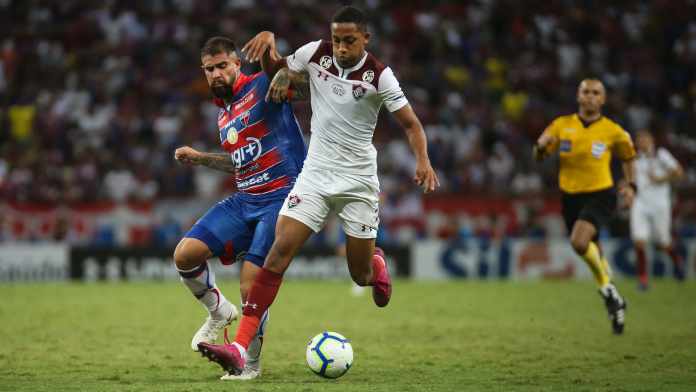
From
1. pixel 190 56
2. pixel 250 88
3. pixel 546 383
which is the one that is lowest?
pixel 546 383

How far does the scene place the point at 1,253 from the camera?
21.1 meters

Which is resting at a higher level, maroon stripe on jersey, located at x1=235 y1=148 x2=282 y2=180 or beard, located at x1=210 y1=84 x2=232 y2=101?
beard, located at x1=210 y1=84 x2=232 y2=101

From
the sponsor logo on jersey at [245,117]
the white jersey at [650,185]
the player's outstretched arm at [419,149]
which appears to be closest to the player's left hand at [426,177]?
the player's outstretched arm at [419,149]

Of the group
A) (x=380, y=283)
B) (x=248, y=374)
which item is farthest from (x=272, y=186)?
(x=248, y=374)

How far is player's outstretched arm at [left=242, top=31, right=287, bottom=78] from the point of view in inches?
281

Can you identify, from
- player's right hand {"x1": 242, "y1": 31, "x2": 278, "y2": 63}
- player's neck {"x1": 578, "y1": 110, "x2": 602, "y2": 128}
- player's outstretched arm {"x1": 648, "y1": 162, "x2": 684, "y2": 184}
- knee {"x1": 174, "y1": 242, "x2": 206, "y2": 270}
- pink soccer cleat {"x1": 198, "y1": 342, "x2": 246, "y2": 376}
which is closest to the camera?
pink soccer cleat {"x1": 198, "y1": 342, "x2": 246, "y2": 376}

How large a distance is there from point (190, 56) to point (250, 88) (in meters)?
18.1

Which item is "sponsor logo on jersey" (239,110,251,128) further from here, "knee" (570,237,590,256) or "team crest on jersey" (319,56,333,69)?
"knee" (570,237,590,256)

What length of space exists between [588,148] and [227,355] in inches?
248

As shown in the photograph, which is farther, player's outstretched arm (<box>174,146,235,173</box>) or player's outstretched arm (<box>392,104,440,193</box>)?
player's outstretched arm (<box>174,146,235,173</box>)

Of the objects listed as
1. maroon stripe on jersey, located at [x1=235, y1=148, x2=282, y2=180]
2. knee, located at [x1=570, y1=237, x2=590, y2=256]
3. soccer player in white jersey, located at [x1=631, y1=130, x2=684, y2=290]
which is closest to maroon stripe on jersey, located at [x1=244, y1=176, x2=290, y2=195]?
maroon stripe on jersey, located at [x1=235, y1=148, x2=282, y2=180]

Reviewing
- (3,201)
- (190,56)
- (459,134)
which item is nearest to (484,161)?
(459,134)

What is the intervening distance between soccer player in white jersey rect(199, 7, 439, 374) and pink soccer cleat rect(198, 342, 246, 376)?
42mm

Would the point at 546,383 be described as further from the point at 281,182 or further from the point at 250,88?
the point at 250,88
